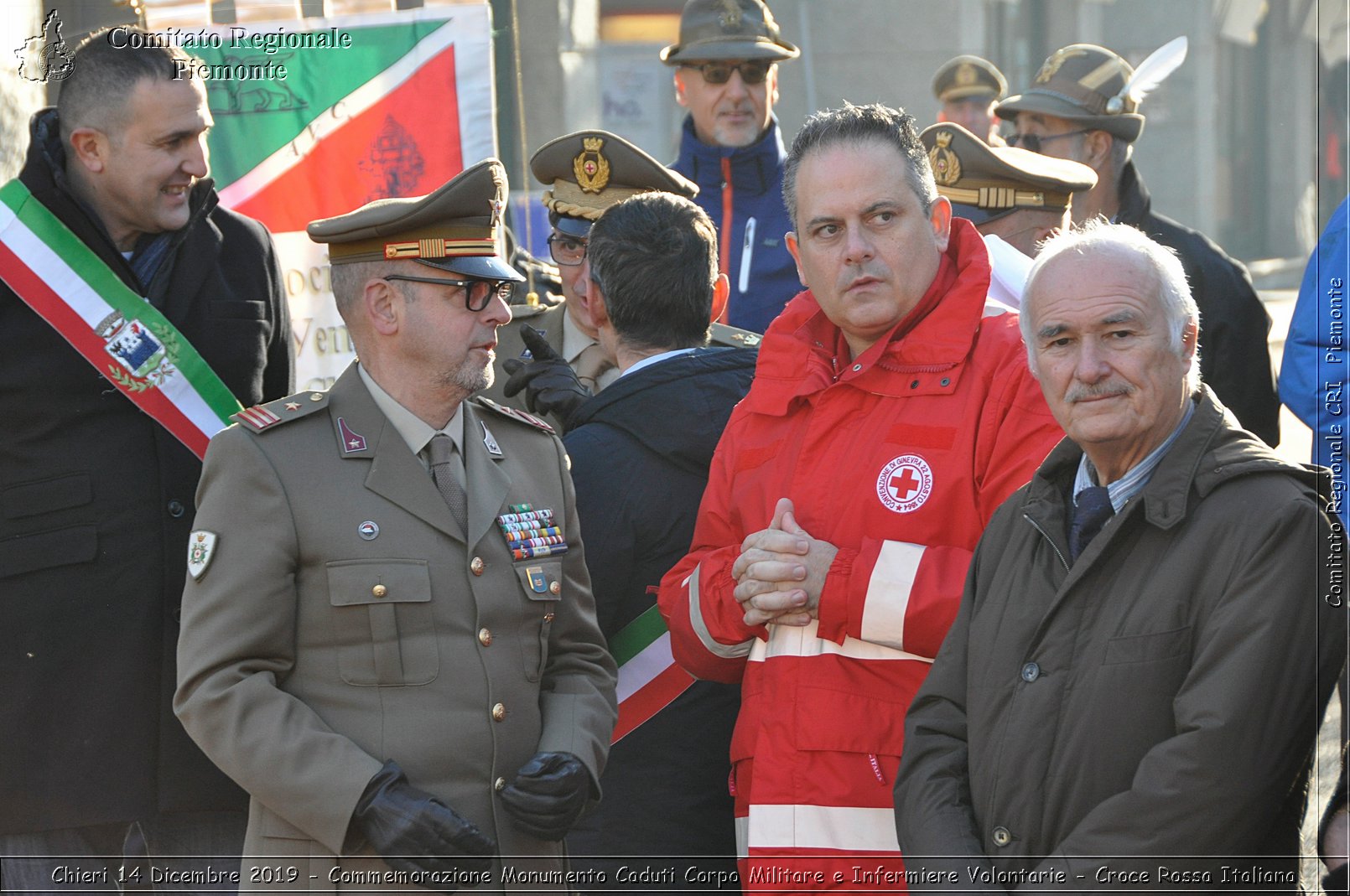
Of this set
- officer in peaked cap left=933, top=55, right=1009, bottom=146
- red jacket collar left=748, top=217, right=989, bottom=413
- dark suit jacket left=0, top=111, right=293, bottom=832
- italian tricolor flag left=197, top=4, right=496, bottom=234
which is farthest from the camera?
officer in peaked cap left=933, top=55, right=1009, bottom=146

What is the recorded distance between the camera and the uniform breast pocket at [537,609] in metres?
3.27

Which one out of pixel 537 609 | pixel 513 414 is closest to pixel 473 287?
pixel 513 414

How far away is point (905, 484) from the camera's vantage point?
3254 millimetres

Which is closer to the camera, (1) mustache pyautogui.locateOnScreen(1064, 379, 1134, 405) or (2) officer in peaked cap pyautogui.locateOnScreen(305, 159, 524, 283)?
(1) mustache pyautogui.locateOnScreen(1064, 379, 1134, 405)

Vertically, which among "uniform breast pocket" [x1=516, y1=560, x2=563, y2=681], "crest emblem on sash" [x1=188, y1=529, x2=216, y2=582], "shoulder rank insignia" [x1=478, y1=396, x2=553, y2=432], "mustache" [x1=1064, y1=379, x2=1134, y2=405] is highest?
"mustache" [x1=1064, y1=379, x2=1134, y2=405]

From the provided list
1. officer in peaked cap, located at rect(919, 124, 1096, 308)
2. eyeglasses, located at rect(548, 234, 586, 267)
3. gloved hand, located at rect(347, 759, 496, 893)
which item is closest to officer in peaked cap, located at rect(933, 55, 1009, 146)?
officer in peaked cap, located at rect(919, 124, 1096, 308)

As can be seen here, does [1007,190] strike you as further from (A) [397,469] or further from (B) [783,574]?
(A) [397,469]

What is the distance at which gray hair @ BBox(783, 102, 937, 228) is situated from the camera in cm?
352

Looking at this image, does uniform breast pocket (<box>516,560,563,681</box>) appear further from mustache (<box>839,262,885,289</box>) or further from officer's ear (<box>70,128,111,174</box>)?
officer's ear (<box>70,128,111,174</box>)

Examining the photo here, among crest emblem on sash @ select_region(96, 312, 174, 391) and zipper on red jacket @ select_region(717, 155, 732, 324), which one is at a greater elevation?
zipper on red jacket @ select_region(717, 155, 732, 324)

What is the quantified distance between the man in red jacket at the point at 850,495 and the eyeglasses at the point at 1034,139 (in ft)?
8.97

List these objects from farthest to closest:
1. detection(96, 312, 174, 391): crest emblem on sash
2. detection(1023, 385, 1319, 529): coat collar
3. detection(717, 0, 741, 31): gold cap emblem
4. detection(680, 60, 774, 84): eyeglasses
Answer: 1. detection(717, 0, 741, 31): gold cap emblem
2. detection(680, 60, 774, 84): eyeglasses
3. detection(96, 312, 174, 391): crest emblem on sash
4. detection(1023, 385, 1319, 529): coat collar

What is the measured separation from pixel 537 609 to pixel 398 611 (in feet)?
1.07

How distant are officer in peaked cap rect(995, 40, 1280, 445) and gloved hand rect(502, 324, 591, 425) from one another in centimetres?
213
